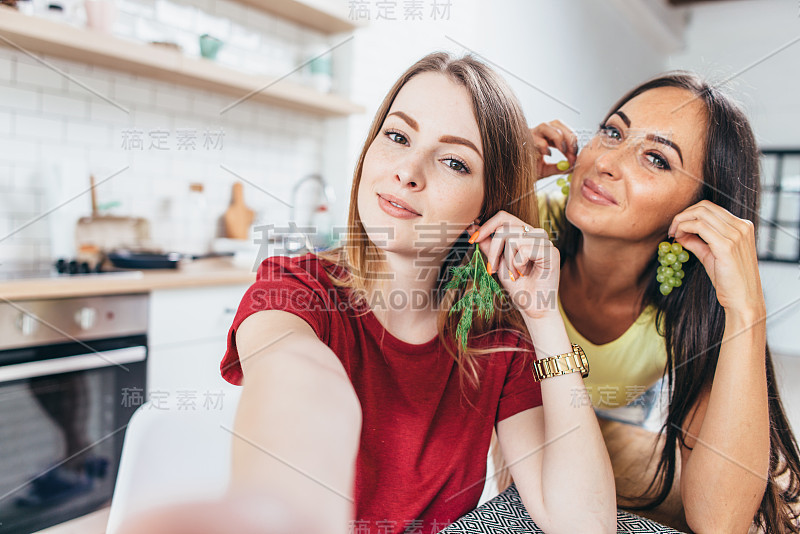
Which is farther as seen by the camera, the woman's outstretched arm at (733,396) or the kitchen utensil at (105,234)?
the kitchen utensil at (105,234)

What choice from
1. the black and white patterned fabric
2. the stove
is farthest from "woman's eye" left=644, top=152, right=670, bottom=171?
the stove

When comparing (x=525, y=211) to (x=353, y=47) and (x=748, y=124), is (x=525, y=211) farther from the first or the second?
(x=353, y=47)

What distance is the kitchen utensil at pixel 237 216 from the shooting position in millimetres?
1741

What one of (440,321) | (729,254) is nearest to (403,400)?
(440,321)

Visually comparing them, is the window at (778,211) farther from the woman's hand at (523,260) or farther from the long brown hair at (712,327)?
the woman's hand at (523,260)

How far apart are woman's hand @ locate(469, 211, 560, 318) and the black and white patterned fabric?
0.68ft

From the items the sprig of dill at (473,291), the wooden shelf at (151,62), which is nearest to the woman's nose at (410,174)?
the sprig of dill at (473,291)

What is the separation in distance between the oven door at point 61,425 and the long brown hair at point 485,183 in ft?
1.99

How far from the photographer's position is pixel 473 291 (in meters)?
0.58

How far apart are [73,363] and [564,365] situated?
1040 millimetres

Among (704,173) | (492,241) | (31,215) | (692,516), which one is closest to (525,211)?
(492,241)

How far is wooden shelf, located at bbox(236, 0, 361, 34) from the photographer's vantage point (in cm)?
173

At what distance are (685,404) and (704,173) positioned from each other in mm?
242

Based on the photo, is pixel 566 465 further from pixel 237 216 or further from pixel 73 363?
pixel 237 216
